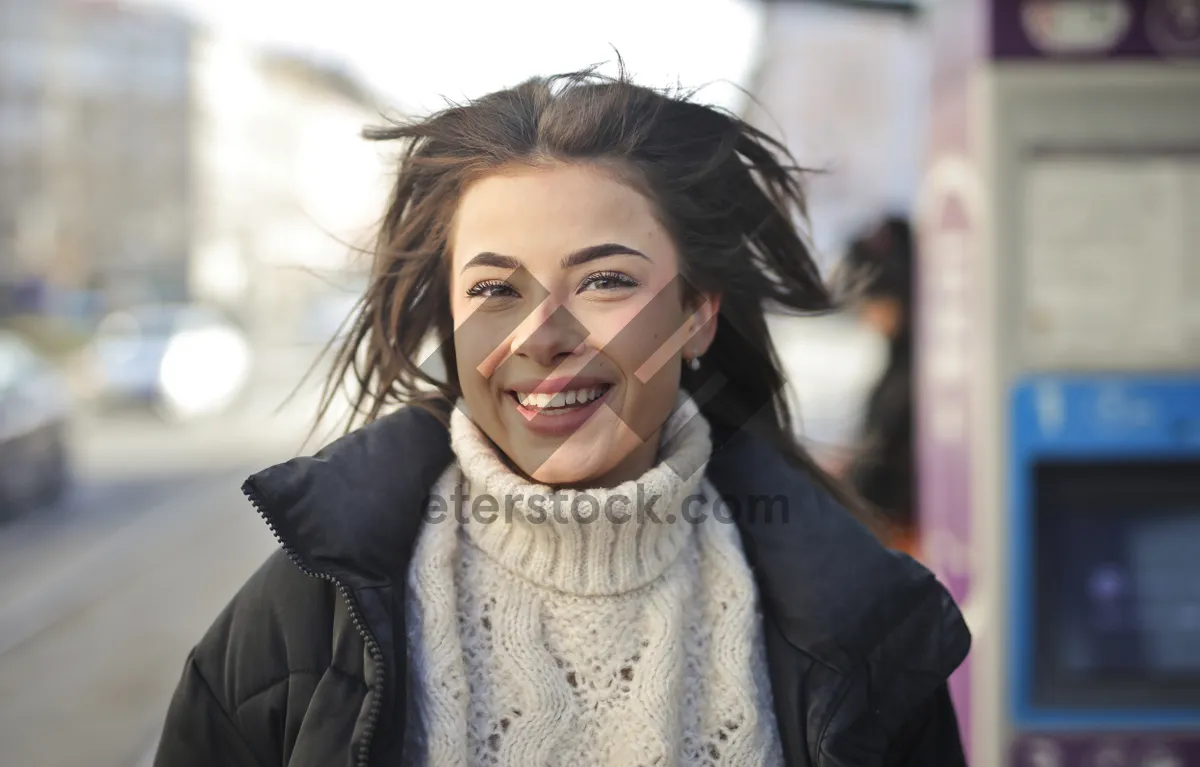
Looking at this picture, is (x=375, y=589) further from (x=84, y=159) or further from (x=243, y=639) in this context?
(x=84, y=159)

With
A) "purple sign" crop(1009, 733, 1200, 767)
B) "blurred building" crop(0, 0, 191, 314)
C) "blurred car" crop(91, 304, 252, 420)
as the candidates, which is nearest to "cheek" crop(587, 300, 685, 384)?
"purple sign" crop(1009, 733, 1200, 767)

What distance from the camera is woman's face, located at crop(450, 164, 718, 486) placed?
4.97 ft

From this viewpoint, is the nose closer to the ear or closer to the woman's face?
the woman's face

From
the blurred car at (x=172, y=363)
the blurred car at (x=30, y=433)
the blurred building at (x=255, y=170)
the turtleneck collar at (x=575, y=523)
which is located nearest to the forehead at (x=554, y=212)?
the turtleneck collar at (x=575, y=523)

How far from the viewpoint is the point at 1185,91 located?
9.52 feet

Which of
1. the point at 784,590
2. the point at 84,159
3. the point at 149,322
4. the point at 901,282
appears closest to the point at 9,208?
the point at 84,159

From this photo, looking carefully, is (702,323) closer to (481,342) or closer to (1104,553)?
(481,342)

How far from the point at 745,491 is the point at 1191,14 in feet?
6.56

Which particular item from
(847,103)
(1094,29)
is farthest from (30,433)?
(1094,29)

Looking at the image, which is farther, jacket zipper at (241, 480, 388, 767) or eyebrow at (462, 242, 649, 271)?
eyebrow at (462, 242, 649, 271)

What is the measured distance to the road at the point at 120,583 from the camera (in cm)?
494

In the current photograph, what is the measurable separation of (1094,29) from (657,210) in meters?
1.87

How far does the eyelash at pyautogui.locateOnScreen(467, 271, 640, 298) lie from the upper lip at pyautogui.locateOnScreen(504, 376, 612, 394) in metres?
0.12

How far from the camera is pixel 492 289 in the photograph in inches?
61.0
